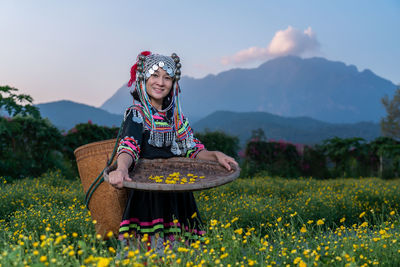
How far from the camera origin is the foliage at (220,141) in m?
9.85

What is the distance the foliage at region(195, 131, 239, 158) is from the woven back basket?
21.5 ft

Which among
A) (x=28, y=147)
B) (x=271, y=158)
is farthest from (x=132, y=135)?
(x=271, y=158)

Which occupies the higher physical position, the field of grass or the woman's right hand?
the woman's right hand

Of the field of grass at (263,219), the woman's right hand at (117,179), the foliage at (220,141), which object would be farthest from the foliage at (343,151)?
the woman's right hand at (117,179)

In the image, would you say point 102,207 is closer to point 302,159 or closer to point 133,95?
point 133,95

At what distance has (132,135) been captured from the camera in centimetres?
290

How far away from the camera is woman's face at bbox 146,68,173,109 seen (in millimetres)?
3142

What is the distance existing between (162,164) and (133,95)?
695 mm

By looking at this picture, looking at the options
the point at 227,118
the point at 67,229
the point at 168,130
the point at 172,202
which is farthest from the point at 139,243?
the point at 227,118

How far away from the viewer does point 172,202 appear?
3.00 metres

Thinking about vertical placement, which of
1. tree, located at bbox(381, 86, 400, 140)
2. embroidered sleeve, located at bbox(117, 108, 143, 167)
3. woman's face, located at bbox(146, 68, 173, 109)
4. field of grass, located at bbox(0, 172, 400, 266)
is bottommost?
field of grass, located at bbox(0, 172, 400, 266)

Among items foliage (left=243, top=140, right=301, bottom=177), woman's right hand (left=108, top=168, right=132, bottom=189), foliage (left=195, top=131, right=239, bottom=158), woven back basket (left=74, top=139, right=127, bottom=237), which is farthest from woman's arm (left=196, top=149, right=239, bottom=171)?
foliage (left=243, top=140, right=301, bottom=177)

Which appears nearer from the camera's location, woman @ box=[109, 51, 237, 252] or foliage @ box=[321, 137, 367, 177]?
woman @ box=[109, 51, 237, 252]

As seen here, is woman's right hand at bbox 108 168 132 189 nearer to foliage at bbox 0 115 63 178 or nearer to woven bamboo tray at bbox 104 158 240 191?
woven bamboo tray at bbox 104 158 240 191
